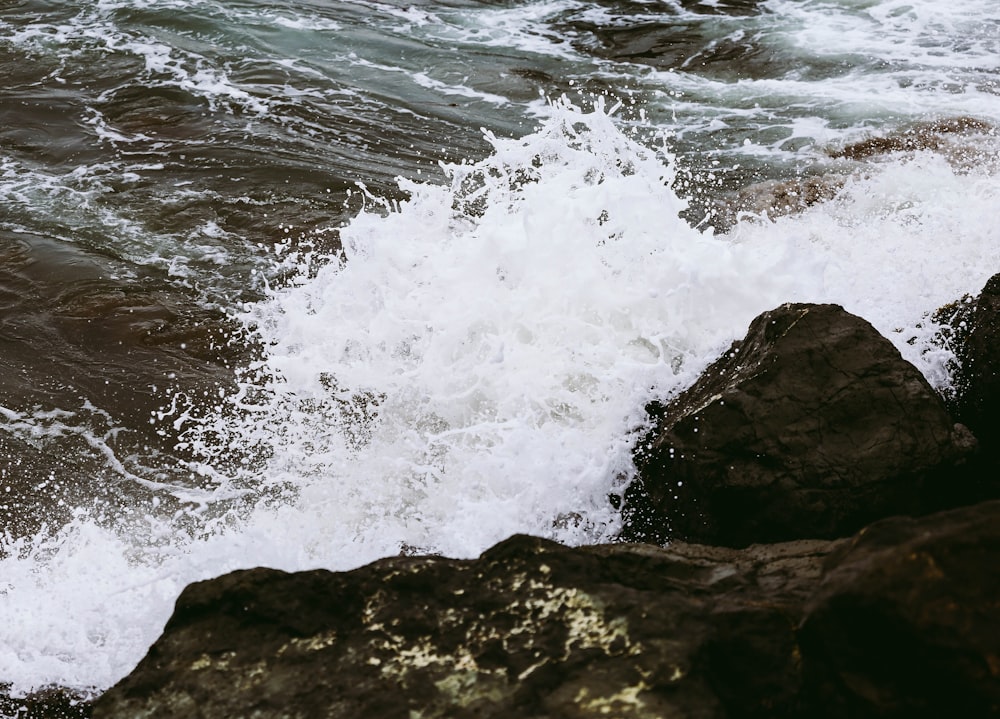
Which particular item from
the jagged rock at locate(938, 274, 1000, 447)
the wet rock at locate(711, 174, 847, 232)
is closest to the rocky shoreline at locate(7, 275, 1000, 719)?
the jagged rock at locate(938, 274, 1000, 447)

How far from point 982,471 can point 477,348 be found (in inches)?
93.4

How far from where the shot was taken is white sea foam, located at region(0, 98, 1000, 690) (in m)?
3.77

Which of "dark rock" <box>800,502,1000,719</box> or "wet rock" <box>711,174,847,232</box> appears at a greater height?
"dark rock" <box>800,502,1000,719</box>

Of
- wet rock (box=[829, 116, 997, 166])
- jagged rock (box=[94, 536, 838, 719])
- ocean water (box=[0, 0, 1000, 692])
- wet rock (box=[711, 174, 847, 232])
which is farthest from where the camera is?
wet rock (box=[829, 116, 997, 166])

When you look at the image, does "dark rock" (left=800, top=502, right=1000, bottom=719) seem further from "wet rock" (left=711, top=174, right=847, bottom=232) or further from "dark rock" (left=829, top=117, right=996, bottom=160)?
"dark rock" (left=829, top=117, right=996, bottom=160)

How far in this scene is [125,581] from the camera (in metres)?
3.71

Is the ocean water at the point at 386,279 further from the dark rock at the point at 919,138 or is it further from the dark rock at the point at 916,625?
the dark rock at the point at 916,625

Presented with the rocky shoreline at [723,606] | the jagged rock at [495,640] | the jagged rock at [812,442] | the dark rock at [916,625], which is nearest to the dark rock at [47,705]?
the rocky shoreline at [723,606]

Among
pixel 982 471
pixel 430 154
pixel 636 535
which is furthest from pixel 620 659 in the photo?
pixel 430 154

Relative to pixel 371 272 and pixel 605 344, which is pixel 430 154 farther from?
pixel 605 344

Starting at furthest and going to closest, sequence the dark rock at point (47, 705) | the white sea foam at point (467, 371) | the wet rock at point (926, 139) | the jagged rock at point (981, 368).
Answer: the wet rock at point (926, 139)
the white sea foam at point (467, 371)
the jagged rock at point (981, 368)
the dark rock at point (47, 705)

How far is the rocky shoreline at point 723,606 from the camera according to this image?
203cm

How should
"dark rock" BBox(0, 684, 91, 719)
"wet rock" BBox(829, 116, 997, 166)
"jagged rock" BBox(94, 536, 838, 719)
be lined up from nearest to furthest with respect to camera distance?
"jagged rock" BBox(94, 536, 838, 719)
"dark rock" BBox(0, 684, 91, 719)
"wet rock" BBox(829, 116, 997, 166)

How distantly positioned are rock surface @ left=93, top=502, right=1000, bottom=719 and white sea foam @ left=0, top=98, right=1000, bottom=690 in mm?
1117
